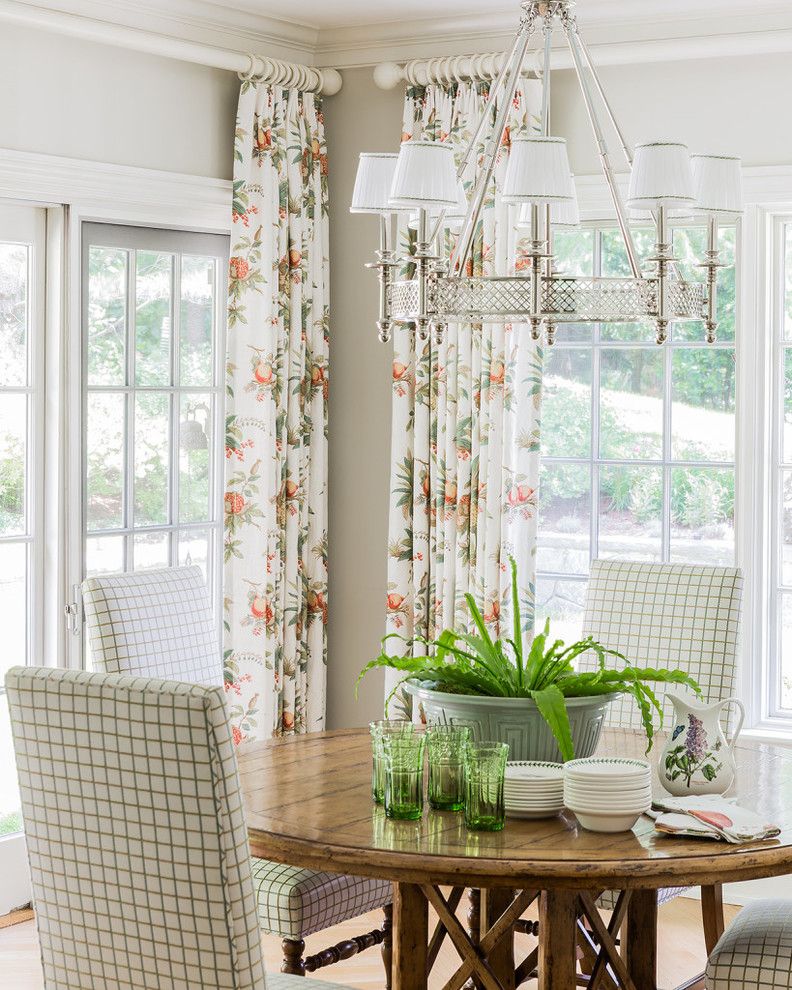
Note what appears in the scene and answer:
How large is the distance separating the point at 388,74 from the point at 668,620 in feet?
7.14

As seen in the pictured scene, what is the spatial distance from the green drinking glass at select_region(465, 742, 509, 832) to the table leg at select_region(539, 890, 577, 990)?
0.16 m

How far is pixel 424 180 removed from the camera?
2363mm

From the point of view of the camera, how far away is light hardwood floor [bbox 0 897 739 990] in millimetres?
3611

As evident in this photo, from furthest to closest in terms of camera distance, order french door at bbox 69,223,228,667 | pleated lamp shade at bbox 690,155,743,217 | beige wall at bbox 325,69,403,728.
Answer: beige wall at bbox 325,69,403,728 → french door at bbox 69,223,228,667 → pleated lamp shade at bbox 690,155,743,217

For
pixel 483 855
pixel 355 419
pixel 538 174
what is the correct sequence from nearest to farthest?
Result: pixel 483 855, pixel 538 174, pixel 355 419

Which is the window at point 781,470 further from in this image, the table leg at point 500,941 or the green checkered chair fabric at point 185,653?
the green checkered chair fabric at point 185,653

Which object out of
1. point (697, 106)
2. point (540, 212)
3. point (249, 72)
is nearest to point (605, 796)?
point (540, 212)

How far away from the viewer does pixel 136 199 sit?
4211 millimetres

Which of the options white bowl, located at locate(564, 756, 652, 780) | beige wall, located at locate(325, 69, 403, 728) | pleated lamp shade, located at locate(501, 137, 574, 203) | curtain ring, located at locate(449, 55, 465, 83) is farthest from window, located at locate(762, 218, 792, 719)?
pleated lamp shade, located at locate(501, 137, 574, 203)

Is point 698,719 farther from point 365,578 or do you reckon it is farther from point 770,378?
point 365,578

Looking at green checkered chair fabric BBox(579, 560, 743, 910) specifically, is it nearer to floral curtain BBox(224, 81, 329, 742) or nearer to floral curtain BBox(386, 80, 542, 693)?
floral curtain BBox(386, 80, 542, 693)

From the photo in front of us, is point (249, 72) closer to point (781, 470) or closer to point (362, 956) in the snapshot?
point (781, 470)

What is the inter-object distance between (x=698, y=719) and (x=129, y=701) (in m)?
1.12

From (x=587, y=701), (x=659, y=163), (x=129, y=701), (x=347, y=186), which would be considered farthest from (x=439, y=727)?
(x=347, y=186)
